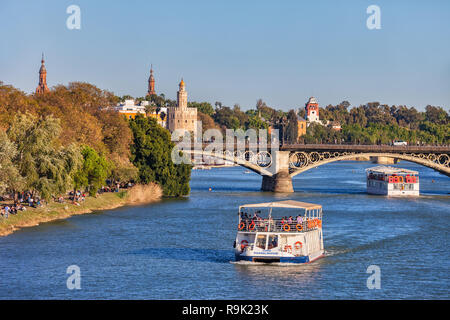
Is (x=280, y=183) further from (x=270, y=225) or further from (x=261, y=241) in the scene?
(x=261, y=241)

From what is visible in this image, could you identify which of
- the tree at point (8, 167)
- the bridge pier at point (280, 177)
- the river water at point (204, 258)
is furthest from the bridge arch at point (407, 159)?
the tree at point (8, 167)

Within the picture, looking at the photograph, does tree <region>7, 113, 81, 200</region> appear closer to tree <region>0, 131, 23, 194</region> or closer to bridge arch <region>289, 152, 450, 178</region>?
tree <region>0, 131, 23, 194</region>

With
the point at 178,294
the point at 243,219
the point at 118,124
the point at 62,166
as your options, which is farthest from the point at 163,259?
the point at 118,124

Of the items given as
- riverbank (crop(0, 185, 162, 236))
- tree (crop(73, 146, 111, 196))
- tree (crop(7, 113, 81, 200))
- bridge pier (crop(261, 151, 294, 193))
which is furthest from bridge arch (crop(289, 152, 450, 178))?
tree (crop(7, 113, 81, 200))

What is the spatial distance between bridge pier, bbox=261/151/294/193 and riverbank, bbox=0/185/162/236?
19.3 metres

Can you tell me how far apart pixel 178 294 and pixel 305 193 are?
68374 millimetres

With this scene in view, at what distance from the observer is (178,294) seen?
152 ft

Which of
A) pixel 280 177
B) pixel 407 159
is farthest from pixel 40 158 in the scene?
pixel 407 159

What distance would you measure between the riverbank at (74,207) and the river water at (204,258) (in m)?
1.29

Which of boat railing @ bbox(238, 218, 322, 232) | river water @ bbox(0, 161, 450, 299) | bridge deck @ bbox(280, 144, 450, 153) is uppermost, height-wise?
bridge deck @ bbox(280, 144, 450, 153)

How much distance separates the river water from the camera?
47.1 meters

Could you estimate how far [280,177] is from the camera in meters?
117

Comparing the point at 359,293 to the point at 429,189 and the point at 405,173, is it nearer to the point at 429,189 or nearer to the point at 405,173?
the point at 405,173

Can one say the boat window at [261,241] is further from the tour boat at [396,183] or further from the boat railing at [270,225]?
the tour boat at [396,183]
